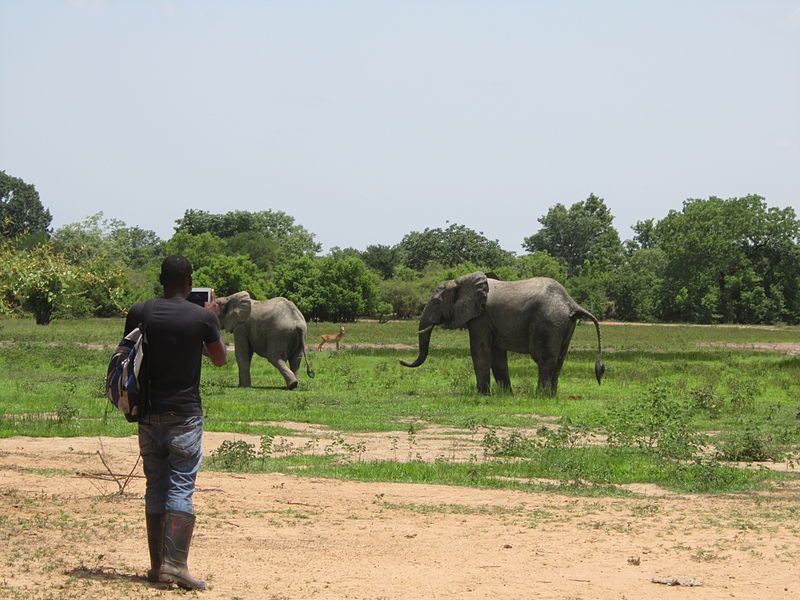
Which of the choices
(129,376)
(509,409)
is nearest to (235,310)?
(509,409)

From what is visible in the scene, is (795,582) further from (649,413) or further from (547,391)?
(547,391)

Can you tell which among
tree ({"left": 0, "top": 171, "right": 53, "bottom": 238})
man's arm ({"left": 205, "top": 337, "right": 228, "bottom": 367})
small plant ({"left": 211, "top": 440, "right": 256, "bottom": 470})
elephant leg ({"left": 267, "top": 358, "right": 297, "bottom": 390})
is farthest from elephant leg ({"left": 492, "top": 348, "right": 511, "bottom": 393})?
tree ({"left": 0, "top": 171, "right": 53, "bottom": 238})

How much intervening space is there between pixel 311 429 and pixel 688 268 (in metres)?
70.1

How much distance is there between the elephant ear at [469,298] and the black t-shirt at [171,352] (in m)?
17.8

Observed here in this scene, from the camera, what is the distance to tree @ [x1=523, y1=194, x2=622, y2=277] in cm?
13350

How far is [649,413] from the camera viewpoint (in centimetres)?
1866

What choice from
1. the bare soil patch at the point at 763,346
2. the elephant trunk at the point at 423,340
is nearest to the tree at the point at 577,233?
the bare soil patch at the point at 763,346

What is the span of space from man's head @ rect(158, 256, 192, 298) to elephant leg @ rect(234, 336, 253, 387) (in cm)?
1916

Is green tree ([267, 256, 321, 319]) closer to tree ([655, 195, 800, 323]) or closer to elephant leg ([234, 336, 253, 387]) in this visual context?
tree ([655, 195, 800, 323])

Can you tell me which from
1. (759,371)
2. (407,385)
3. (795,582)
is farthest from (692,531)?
(759,371)

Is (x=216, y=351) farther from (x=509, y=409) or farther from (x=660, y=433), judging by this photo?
(x=509, y=409)

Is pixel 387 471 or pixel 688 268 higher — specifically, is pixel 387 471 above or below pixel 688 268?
below

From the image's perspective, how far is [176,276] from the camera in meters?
8.44

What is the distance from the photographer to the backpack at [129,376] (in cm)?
813
